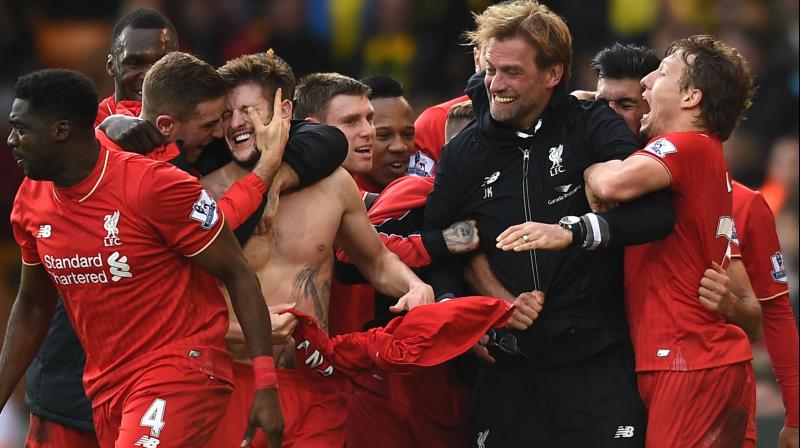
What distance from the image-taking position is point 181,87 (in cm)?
555

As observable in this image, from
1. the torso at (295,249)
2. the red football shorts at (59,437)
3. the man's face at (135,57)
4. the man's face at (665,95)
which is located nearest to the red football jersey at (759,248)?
the man's face at (665,95)

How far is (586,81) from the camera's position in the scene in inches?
464

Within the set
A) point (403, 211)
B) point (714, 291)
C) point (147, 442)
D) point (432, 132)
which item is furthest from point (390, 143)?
point (147, 442)

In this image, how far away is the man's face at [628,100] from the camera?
6.45 m

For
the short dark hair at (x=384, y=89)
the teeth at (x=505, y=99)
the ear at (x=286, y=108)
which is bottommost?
the short dark hair at (x=384, y=89)

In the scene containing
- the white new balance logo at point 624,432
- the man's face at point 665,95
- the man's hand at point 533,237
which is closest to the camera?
the man's hand at point 533,237

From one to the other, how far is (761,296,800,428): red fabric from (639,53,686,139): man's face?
4.28 feet

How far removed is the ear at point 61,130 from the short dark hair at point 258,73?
0.92 metres

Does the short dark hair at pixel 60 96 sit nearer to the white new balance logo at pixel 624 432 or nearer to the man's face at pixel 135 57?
the man's face at pixel 135 57

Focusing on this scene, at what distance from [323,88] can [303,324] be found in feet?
5.05

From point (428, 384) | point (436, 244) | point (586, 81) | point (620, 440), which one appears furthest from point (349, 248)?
point (586, 81)

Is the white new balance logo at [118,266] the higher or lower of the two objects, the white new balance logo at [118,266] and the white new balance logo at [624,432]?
the higher

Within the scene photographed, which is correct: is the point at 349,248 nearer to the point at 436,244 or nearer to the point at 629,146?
the point at 436,244

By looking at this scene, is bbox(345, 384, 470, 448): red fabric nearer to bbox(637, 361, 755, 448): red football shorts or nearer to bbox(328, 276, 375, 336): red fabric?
bbox(328, 276, 375, 336): red fabric
